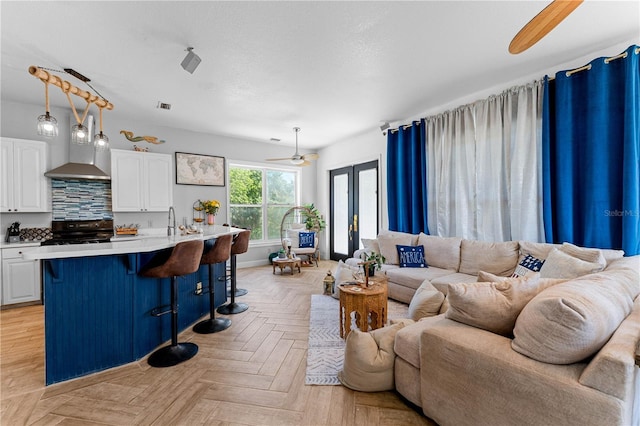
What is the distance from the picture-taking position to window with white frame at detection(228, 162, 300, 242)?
20.2 ft

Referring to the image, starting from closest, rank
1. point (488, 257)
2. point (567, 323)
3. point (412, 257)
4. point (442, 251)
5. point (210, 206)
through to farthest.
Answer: point (567, 323) → point (488, 257) → point (442, 251) → point (412, 257) → point (210, 206)

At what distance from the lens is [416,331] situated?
1818 mm

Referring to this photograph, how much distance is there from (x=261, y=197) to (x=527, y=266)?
5128mm

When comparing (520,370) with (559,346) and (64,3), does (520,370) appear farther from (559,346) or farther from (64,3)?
(64,3)

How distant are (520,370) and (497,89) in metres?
3.59

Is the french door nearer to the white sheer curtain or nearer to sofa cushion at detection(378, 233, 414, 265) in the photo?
sofa cushion at detection(378, 233, 414, 265)

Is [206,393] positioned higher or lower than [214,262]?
lower

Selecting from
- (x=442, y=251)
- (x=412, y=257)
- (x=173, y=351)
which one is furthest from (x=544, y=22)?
(x=173, y=351)

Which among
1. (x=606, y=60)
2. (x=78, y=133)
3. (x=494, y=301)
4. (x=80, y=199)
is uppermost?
(x=606, y=60)

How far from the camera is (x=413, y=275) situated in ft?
11.5

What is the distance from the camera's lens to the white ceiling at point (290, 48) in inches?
85.4

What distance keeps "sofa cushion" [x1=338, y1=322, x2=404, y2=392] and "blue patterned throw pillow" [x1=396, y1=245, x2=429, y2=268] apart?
2074 millimetres

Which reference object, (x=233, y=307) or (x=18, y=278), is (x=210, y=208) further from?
(x=18, y=278)

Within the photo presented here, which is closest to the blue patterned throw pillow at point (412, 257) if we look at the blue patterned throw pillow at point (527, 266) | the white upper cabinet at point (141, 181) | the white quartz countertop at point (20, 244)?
the blue patterned throw pillow at point (527, 266)
